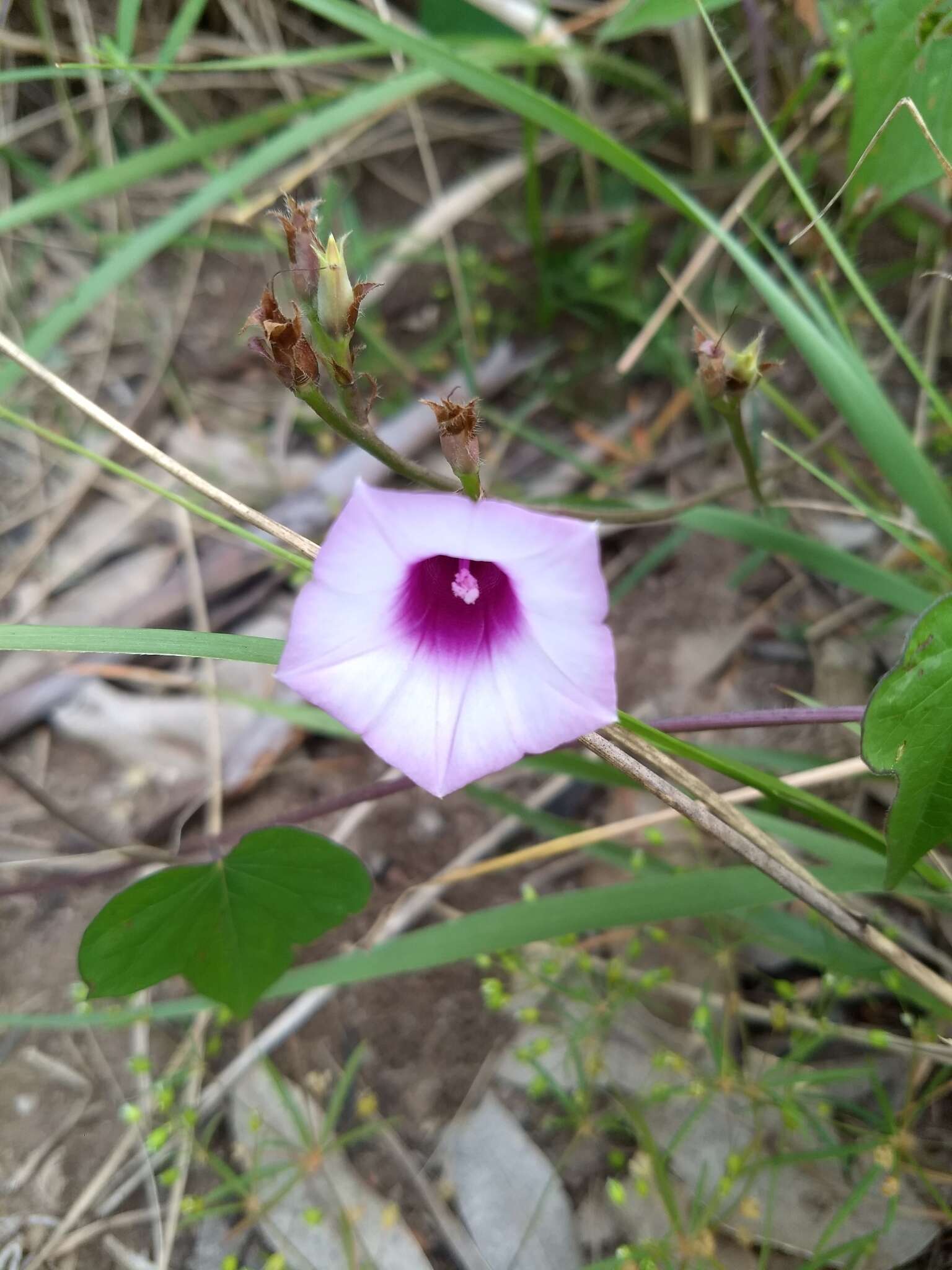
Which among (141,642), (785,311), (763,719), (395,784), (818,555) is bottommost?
(395,784)

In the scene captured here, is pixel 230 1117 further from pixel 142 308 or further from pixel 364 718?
pixel 142 308

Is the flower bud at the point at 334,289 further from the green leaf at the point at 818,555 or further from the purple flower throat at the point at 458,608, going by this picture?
the green leaf at the point at 818,555

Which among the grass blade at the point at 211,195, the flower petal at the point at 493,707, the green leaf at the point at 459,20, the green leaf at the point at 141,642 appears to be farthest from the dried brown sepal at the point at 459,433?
the green leaf at the point at 459,20

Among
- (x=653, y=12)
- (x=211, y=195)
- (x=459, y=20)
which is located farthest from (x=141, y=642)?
(x=459, y=20)

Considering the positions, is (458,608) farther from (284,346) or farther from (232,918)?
(232,918)

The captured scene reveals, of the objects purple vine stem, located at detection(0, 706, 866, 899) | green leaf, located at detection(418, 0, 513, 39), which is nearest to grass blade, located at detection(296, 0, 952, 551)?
purple vine stem, located at detection(0, 706, 866, 899)

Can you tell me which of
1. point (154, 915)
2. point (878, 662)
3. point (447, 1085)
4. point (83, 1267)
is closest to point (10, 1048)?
point (83, 1267)
